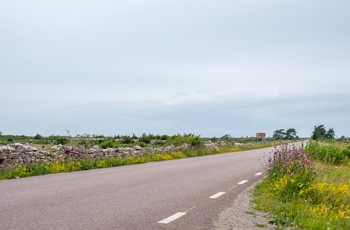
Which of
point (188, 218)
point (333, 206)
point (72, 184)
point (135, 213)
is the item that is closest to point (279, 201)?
point (333, 206)

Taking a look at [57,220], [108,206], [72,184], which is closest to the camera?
[57,220]

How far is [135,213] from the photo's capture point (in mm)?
7668

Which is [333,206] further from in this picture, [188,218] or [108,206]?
[108,206]

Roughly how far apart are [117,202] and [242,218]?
109 inches

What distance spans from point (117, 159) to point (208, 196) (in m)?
11.7

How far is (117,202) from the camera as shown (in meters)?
8.81

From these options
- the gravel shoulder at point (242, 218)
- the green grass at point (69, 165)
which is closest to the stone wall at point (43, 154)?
the green grass at point (69, 165)

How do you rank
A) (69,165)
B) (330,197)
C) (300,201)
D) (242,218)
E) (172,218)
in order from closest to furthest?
(172,218) → (242,218) → (300,201) → (330,197) → (69,165)

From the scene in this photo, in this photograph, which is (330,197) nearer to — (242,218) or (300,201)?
(300,201)

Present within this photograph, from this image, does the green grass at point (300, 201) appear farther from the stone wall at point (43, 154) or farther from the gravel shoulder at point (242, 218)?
the stone wall at point (43, 154)

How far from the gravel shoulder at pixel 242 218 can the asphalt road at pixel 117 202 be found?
0.18 meters

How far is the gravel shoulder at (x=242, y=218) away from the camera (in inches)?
276

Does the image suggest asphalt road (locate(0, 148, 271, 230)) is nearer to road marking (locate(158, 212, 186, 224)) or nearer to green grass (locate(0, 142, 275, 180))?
road marking (locate(158, 212, 186, 224))

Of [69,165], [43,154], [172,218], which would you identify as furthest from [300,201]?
[43,154]
